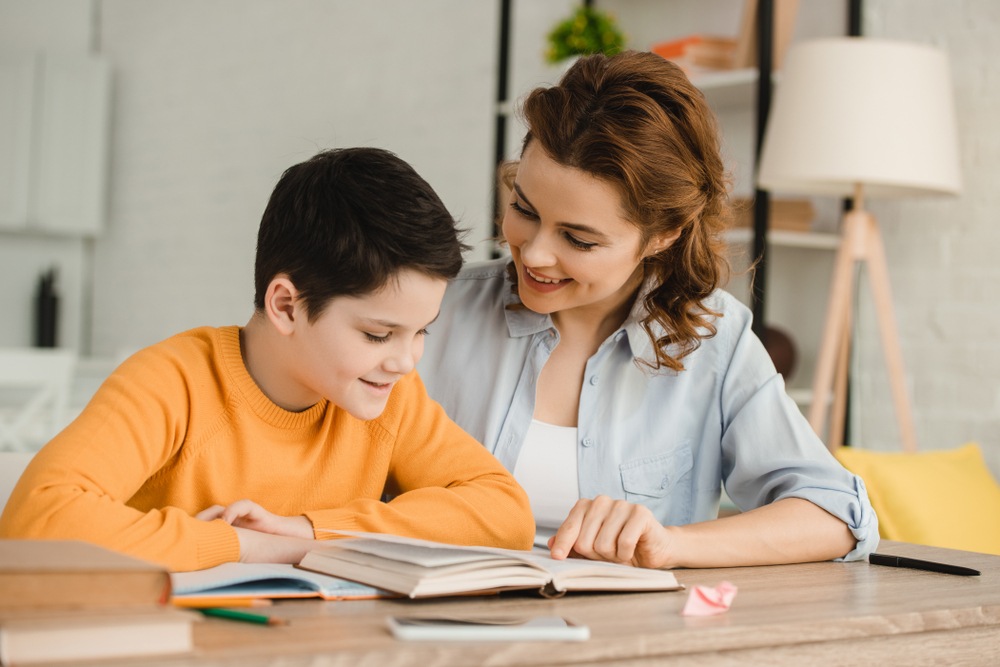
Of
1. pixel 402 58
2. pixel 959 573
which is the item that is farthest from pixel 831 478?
pixel 402 58

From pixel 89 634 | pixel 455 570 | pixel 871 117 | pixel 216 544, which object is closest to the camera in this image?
pixel 89 634

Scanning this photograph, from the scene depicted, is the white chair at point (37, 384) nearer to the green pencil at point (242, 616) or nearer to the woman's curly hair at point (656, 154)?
the woman's curly hair at point (656, 154)

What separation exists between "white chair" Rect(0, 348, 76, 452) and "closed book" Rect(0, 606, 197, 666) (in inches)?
135

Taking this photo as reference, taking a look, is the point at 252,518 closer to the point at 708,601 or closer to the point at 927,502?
the point at 708,601

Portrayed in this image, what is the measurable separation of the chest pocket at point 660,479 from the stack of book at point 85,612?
3.16 ft

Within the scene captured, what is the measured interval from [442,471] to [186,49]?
5.48m

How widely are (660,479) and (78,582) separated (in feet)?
3.42

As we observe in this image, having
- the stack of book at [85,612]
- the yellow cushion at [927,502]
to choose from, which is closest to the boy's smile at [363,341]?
the stack of book at [85,612]

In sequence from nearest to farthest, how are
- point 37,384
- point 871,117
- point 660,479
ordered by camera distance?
1. point 660,479
2. point 871,117
3. point 37,384

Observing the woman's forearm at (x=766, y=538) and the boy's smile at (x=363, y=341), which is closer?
the boy's smile at (x=363, y=341)

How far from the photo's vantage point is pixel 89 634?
2.34 ft

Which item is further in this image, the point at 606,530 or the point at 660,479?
the point at 660,479

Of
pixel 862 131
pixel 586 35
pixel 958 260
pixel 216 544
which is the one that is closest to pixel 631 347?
pixel 216 544

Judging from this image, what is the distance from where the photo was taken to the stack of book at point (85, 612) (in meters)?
0.70
